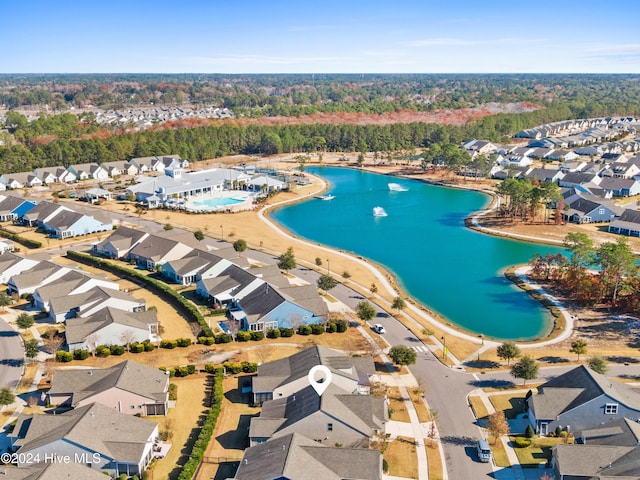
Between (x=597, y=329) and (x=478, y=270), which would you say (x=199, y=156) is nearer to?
(x=478, y=270)

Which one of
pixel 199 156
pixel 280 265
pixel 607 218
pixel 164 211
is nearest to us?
pixel 280 265

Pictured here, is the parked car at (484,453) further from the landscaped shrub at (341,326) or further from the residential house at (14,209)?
the residential house at (14,209)

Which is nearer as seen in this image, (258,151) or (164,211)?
→ (164,211)

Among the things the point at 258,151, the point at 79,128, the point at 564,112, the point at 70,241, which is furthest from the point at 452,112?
the point at 70,241

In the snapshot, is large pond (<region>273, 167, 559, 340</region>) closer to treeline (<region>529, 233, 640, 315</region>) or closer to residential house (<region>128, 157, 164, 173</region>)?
treeline (<region>529, 233, 640, 315</region>)

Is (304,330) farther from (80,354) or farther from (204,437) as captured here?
(80,354)

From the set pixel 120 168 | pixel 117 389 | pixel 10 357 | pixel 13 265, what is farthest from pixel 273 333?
pixel 120 168
